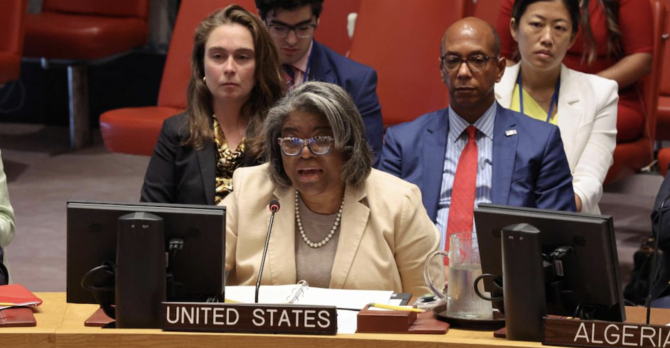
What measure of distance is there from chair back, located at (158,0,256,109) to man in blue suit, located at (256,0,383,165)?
886mm

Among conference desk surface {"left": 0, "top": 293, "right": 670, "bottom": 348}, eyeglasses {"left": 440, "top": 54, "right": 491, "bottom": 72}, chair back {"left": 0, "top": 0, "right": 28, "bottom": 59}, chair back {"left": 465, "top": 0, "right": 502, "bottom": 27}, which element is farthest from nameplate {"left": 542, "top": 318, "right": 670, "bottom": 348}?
chair back {"left": 0, "top": 0, "right": 28, "bottom": 59}

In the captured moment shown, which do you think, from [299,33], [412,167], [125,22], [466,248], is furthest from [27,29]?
[466,248]

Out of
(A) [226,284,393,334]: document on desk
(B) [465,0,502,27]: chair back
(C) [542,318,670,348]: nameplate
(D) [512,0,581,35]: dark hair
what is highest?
(B) [465,0,502,27]: chair back

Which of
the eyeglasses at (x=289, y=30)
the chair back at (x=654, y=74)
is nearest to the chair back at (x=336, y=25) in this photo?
the eyeglasses at (x=289, y=30)

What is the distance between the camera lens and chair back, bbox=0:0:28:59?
496 centimetres

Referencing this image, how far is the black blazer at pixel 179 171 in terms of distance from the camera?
3057mm

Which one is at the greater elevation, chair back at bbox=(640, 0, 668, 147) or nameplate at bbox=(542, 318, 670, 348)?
chair back at bbox=(640, 0, 668, 147)

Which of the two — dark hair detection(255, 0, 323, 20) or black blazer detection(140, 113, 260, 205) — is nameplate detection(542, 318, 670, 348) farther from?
dark hair detection(255, 0, 323, 20)

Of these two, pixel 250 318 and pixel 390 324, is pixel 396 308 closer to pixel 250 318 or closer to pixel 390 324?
pixel 390 324

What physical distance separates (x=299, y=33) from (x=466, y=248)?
5.18 feet

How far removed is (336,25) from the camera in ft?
15.1

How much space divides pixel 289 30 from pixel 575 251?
177cm

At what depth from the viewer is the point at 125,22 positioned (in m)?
5.72

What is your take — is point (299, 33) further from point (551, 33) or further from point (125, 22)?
point (125, 22)
